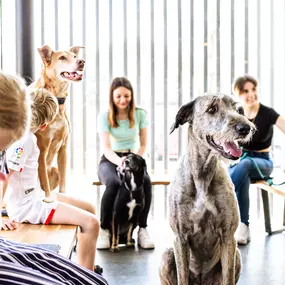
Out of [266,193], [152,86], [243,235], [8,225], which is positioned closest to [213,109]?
[8,225]

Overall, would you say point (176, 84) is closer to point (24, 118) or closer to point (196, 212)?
point (196, 212)

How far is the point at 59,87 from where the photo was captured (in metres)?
3.40

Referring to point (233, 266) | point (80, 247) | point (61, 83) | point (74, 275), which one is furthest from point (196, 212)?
point (61, 83)

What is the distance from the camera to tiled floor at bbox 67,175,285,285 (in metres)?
3.18

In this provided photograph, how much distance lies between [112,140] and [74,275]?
296 centimetres

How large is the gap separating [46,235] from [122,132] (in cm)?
189

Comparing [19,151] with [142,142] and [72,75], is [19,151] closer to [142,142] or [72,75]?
[72,75]

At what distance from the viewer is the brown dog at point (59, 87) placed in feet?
10.7

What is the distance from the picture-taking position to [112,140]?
13.7ft

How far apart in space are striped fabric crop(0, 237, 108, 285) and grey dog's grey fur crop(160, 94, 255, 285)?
90cm

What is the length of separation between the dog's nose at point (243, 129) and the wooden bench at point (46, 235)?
86 centimetres

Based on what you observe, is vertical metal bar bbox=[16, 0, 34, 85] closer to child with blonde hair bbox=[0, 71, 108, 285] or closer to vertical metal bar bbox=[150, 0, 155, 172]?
vertical metal bar bbox=[150, 0, 155, 172]

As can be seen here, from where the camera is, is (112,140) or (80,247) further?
(112,140)

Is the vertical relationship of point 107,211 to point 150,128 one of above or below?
below
